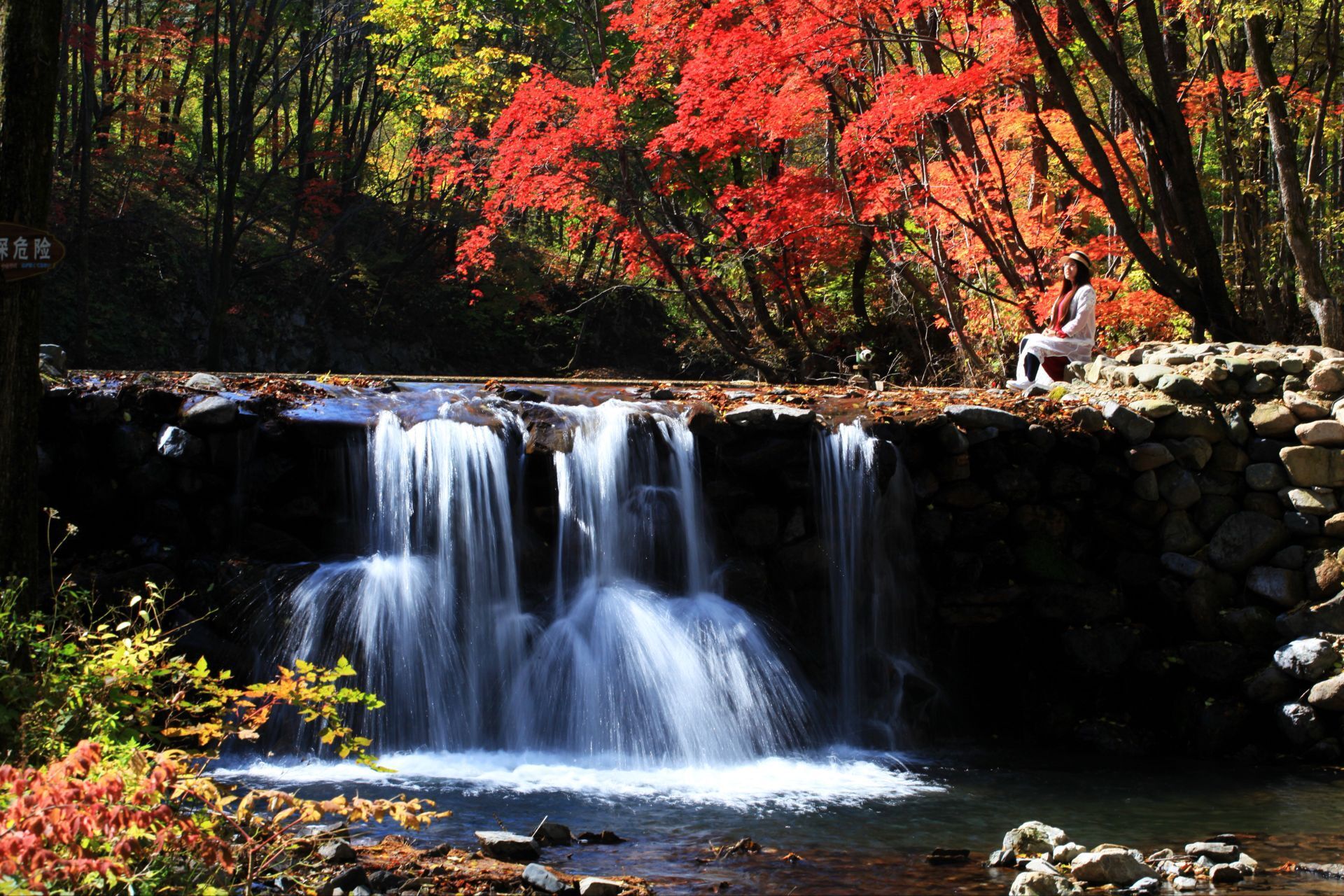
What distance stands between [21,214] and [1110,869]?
534 cm

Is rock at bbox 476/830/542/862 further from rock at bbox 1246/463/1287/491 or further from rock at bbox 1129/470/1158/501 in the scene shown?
rock at bbox 1246/463/1287/491

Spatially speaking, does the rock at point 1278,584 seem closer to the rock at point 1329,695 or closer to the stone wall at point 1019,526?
the stone wall at point 1019,526

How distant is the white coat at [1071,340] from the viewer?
10109 millimetres

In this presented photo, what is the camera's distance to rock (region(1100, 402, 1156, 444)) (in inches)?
366

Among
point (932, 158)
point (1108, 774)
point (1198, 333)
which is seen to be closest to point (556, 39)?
point (932, 158)

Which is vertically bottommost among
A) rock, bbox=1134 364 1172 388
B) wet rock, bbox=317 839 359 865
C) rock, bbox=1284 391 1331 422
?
wet rock, bbox=317 839 359 865

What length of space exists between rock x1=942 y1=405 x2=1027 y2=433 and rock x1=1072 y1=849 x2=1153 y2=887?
4635 mm

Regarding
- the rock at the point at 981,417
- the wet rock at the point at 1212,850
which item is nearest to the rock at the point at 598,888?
the wet rock at the point at 1212,850

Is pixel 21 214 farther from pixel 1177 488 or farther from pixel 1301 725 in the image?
pixel 1301 725

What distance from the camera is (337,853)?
4512 mm

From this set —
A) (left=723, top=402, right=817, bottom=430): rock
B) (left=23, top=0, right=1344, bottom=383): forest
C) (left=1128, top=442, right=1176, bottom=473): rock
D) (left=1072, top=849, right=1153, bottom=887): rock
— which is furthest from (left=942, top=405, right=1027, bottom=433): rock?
(left=1072, top=849, right=1153, bottom=887): rock

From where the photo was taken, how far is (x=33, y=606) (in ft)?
15.0

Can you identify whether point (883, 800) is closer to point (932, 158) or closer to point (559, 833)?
point (559, 833)

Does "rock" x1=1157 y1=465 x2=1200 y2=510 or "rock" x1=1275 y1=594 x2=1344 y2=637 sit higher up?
"rock" x1=1157 y1=465 x2=1200 y2=510
